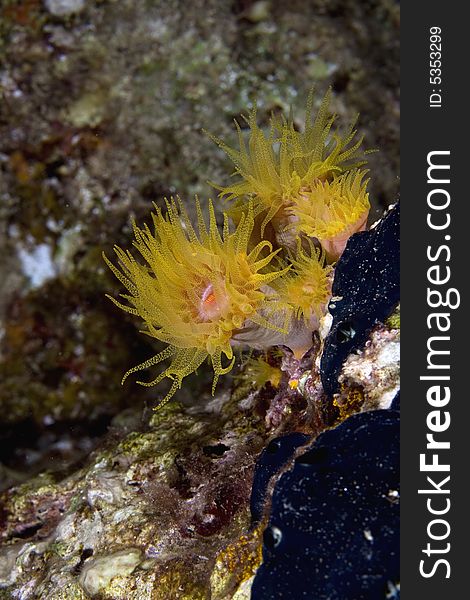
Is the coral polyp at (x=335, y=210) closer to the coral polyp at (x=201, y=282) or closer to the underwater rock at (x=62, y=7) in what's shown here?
the coral polyp at (x=201, y=282)

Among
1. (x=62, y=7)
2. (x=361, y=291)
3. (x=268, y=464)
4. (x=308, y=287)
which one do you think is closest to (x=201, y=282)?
(x=308, y=287)

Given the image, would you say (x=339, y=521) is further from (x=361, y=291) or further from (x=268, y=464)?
(x=361, y=291)

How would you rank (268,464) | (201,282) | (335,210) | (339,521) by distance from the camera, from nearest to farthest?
(339,521) → (268,464) → (201,282) → (335,210)

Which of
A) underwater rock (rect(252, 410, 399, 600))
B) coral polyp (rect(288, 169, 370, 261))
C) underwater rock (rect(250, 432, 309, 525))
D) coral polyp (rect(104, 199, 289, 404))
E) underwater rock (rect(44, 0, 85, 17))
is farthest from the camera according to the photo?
underwater rock (rect(44, 0, 85, 17))

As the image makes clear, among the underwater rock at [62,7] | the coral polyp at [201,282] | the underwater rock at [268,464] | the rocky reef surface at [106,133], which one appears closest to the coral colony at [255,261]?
the coral polyp at [201,282]

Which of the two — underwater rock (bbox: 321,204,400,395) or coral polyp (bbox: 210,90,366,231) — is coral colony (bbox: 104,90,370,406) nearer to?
coral polyp (bbox: 210,90,366,231)

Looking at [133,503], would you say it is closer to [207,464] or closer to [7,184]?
[207,464]

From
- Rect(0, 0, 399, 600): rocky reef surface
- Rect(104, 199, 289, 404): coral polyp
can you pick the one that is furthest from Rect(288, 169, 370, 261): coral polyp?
Rect(0, 0, 399, 600): rocky reef surface

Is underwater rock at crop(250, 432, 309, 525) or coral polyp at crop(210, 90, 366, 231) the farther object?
coral polyp at crop(210, 90, 366, 231)
